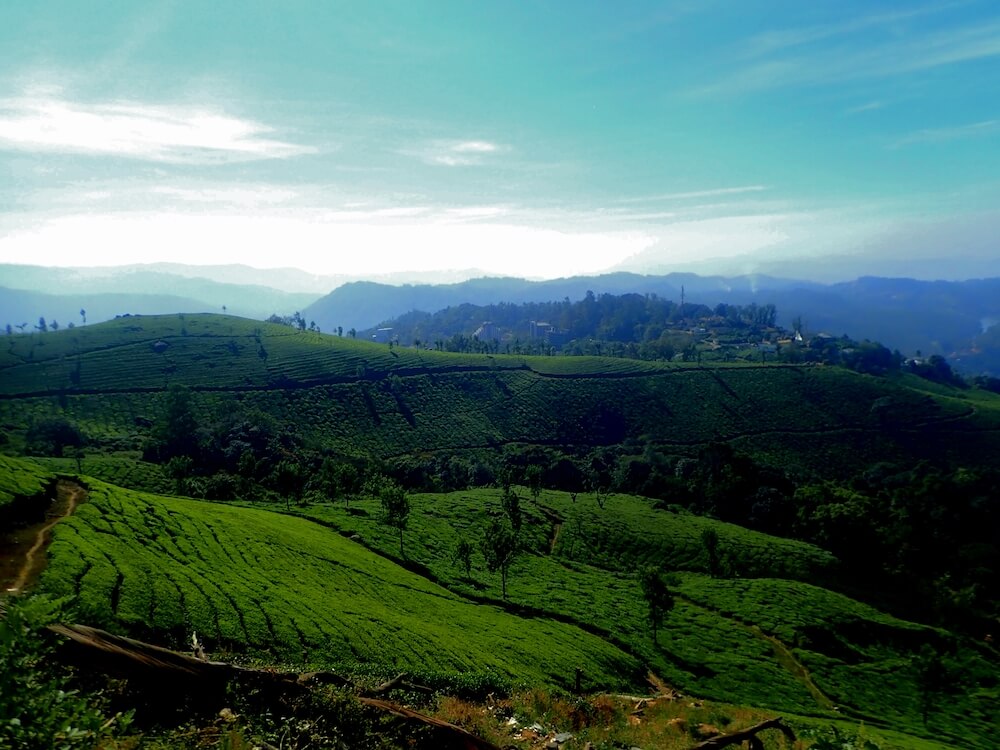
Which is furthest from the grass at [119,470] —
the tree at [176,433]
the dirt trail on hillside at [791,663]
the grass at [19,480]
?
the dirt trail on hillside at [791,663]

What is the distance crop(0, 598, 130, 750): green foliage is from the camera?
258 inches

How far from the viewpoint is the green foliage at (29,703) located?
6.56 metres

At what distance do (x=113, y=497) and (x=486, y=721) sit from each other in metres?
43.7

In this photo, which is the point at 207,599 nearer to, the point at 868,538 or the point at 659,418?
the point at 868,538

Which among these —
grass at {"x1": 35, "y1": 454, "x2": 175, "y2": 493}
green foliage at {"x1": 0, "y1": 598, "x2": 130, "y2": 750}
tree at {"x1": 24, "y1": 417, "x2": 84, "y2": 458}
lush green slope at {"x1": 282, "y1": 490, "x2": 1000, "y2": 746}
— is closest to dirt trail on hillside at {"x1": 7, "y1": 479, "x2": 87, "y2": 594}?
green foliage at {"x1": 0, "y1": 598, "x2": 130, "y2": 750}

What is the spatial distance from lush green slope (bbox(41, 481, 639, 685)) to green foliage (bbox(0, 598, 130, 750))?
66.6 feet

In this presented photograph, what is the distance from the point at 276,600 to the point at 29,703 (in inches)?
1228

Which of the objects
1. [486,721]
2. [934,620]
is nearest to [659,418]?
[934,620]

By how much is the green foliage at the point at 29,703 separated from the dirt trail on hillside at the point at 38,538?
2132 centimetres

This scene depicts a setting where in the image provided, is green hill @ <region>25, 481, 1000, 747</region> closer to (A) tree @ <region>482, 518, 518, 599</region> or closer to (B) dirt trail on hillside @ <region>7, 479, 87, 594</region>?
(B) dirt trail on hillside @ <region>7, 479, 87, 594</region>

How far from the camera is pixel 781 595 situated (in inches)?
2840

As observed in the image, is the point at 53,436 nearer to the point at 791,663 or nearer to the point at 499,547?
the point at 499,547

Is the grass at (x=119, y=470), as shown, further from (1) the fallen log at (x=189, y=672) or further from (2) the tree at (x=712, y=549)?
(1) the fallen log at (x=189, y=672)

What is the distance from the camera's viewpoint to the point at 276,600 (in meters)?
35.4
